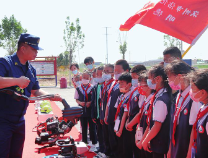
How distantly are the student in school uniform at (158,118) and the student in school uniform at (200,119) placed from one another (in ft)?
1.78

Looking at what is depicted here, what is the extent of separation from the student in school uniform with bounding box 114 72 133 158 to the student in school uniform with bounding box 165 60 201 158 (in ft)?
4.02

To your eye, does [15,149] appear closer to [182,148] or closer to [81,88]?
[182,148]

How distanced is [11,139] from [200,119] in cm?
199

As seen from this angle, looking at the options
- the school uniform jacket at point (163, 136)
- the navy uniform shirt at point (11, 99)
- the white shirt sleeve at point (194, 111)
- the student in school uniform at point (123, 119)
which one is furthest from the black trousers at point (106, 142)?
the white shirt sleeve at point (194, 111)

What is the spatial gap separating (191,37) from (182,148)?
1.88m

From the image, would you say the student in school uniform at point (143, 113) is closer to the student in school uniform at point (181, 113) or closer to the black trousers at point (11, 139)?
the student in school uniform at point (181, 113)

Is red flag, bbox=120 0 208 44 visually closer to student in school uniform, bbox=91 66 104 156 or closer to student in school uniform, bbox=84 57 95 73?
student in school uniform, bbox=91 66 104 156

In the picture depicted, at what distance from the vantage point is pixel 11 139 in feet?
9.18

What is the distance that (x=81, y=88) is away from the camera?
5.70m

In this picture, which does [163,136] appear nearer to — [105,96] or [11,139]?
[11,139]

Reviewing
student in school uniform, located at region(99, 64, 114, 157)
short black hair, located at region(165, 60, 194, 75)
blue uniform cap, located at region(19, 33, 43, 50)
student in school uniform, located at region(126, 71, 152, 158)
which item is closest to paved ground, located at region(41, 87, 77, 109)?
student in school uniform, located at region(99, 64, 114, 157)

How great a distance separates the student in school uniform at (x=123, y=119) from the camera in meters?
3.84

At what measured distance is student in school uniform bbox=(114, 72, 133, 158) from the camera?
12.6 ft

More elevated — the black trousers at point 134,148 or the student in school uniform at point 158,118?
the student in school uniform at point 158,118
